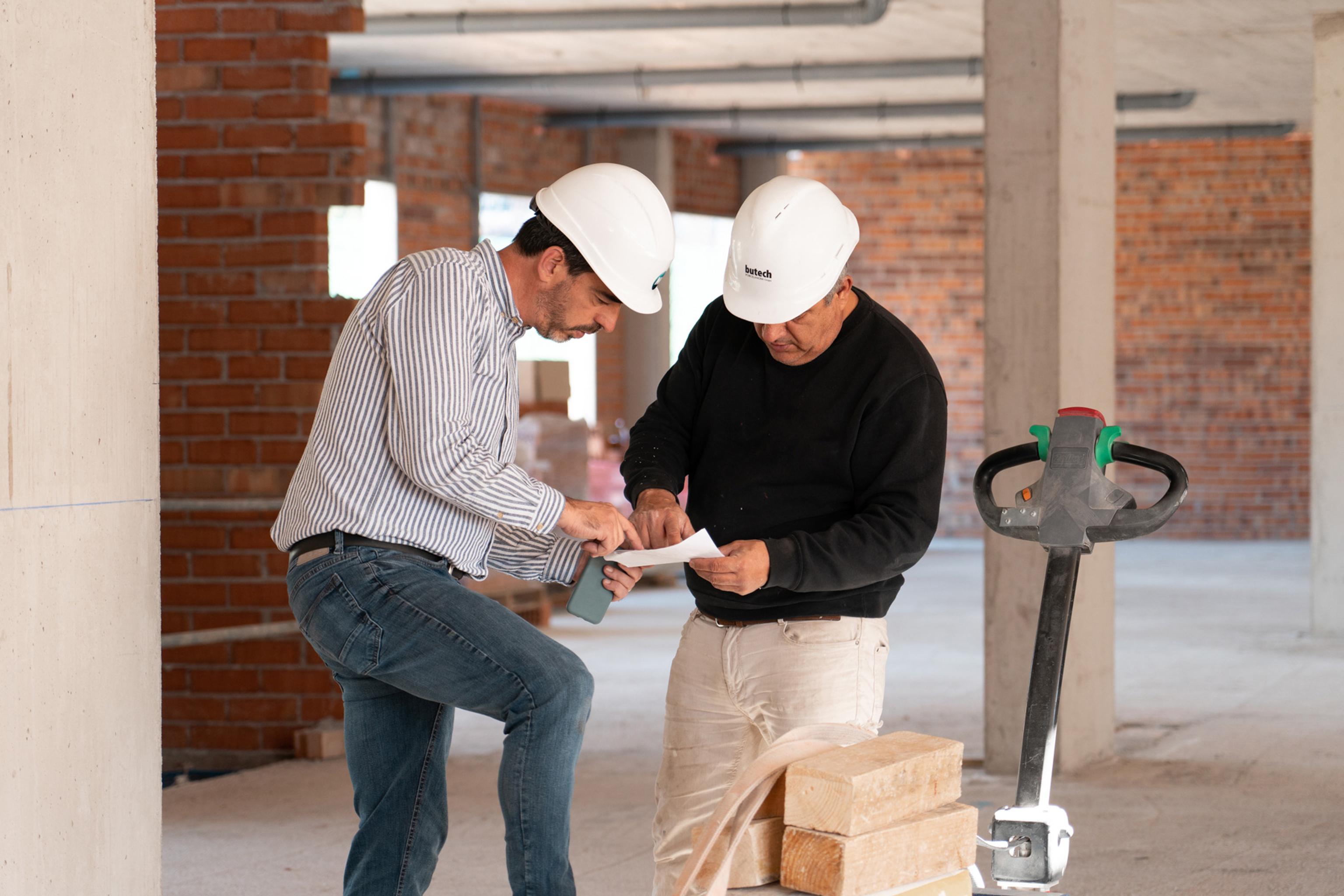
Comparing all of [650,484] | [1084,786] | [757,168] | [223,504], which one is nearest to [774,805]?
[650,484]

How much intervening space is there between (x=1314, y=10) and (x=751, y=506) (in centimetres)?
731

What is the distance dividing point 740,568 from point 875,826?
79 cm

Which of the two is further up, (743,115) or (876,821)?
(743,115)

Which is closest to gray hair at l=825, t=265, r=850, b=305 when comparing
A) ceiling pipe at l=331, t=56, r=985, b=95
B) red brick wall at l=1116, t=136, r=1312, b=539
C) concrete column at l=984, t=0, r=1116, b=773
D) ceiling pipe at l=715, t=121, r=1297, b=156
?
concrete column at l=984, t=0, r=1116, b=773

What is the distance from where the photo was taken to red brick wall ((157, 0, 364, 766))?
5848mm

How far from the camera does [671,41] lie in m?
10.5

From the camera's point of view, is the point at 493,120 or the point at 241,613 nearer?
the point at 241,613

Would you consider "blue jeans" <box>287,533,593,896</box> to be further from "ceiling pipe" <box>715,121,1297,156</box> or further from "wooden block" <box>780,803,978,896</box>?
"ceiling pipe" <box>715,121,1297,156</box>

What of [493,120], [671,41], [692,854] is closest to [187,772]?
[692,854]

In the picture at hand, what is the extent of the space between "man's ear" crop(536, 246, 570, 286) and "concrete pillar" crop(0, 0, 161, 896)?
730 millimetres

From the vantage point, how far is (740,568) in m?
2.78

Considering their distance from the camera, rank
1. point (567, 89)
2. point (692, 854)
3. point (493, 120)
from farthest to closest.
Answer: point (493, 120) → point (567, 89) → point (692, 854)

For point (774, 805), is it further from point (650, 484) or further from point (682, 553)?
point (650, 484)

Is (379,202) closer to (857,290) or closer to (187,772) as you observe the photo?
(187,772)
